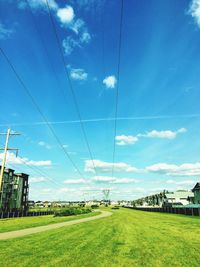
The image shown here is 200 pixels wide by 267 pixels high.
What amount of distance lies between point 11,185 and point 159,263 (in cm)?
8305

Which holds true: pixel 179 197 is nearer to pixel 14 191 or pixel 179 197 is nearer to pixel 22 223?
pixel 14 191

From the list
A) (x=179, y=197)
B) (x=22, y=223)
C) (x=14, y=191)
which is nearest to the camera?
(x=22, y=223)

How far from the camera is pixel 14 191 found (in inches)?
3401

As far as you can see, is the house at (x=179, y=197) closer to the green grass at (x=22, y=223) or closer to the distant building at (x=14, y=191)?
the distant building at (x=14, y=191)

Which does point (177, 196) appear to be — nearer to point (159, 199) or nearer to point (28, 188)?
point (159, 199)

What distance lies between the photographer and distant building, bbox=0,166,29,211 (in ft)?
262

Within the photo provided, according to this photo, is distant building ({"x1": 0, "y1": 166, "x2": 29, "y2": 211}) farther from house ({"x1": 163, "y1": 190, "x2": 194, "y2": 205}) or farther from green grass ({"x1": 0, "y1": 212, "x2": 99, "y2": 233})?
house ({"x1": 163, "y1": 190, "x2": 194, "y2": 205})

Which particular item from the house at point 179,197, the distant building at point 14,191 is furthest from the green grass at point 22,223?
the house at point 179,197

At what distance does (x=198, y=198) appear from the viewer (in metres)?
78.4

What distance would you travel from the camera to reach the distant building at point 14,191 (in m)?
79.9

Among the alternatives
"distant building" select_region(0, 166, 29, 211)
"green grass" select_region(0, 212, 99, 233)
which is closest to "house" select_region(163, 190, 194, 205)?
"distant building" select_region(0, 166, 29, 211)

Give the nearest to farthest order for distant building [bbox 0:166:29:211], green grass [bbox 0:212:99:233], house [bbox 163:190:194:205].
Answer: green grass [bbox 0:212:99:233], distant building [bbox 0:166:29:211], house [bbox 163:190:194:205]

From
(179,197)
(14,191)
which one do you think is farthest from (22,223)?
(179,197)

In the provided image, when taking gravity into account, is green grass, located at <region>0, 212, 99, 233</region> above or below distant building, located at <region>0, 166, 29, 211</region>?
below
